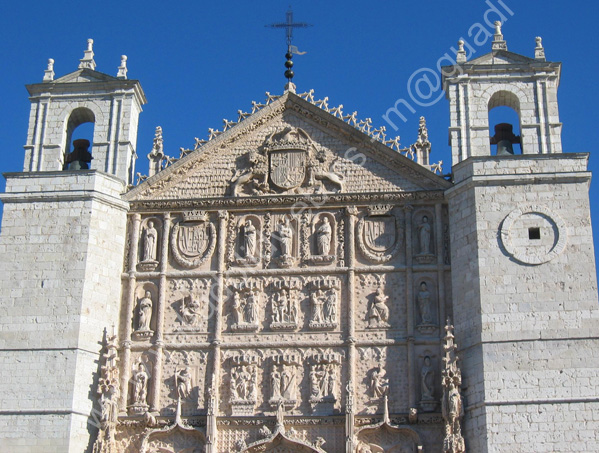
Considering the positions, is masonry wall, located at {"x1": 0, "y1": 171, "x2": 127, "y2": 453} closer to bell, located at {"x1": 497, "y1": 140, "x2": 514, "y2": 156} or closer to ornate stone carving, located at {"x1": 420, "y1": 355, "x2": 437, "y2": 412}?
ornate stone carving, located at {"x1": 420, "y1": 355, "x2": 437, "y2": 412}

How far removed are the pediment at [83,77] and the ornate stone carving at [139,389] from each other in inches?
199

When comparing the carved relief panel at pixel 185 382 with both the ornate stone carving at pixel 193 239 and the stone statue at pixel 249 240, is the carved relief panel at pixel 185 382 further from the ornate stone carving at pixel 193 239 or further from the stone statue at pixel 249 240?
the stone statue at pixel 249 240

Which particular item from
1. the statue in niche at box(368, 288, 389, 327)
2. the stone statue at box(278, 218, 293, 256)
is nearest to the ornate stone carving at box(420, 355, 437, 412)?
the statue in niche at box(368, 288, 389, 327)

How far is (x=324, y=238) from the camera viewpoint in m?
17.2

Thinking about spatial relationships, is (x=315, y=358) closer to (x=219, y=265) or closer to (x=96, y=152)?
(x=219, y=265)

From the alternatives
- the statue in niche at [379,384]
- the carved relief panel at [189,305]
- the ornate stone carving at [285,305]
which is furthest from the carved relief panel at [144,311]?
the statue in niche at [379,384]

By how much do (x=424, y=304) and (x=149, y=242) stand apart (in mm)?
4500

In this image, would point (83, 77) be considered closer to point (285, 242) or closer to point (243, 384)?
point (285, 242)

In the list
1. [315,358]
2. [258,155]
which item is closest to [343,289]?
[315,358]

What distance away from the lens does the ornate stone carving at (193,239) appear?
684 inches

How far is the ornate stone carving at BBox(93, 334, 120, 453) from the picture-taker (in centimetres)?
1584

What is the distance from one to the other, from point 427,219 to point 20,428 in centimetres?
692

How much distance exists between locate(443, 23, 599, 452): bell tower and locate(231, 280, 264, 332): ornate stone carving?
3.04 meters

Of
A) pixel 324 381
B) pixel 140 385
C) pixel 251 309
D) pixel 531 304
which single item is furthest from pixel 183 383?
pixel 531 304
